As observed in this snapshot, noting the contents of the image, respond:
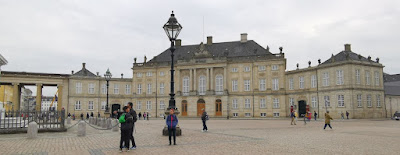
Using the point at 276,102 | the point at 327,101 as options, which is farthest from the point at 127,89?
the point at 327,101

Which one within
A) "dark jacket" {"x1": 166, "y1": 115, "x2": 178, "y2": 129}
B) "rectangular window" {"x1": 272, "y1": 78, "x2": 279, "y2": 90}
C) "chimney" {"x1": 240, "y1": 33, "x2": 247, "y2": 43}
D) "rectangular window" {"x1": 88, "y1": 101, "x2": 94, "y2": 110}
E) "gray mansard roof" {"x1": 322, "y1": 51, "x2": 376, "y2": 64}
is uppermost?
"chimney" {"x1": 240, "y1": 33, "x2": 247, "y2": 43}

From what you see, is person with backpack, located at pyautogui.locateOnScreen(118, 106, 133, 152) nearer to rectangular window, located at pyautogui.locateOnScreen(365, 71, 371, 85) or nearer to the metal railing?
the metal railing

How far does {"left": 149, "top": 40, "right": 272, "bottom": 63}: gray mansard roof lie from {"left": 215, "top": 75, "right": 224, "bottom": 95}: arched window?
379cm

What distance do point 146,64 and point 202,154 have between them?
5192 cm

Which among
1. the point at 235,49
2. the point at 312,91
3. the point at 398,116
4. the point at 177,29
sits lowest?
the point at 398,116

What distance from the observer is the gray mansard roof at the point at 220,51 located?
2234 inches

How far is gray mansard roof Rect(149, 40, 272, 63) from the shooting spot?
56.8 metres

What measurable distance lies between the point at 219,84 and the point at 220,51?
275 inches

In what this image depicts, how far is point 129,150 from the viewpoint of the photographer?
11312 millimetres

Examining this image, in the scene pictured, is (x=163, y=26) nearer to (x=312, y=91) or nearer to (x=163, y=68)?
(x=312, y=91)

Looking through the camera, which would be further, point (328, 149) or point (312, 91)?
point (312, 91)

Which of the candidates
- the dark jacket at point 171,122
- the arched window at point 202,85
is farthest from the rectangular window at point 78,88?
the dark jacket at point 171,122

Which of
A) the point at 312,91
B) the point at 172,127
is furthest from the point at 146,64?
the point at 172,127

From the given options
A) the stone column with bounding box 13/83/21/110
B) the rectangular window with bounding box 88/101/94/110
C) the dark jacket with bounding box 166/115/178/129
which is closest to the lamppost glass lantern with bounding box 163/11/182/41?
the dark jacket with bounding box 166/115/178/129
